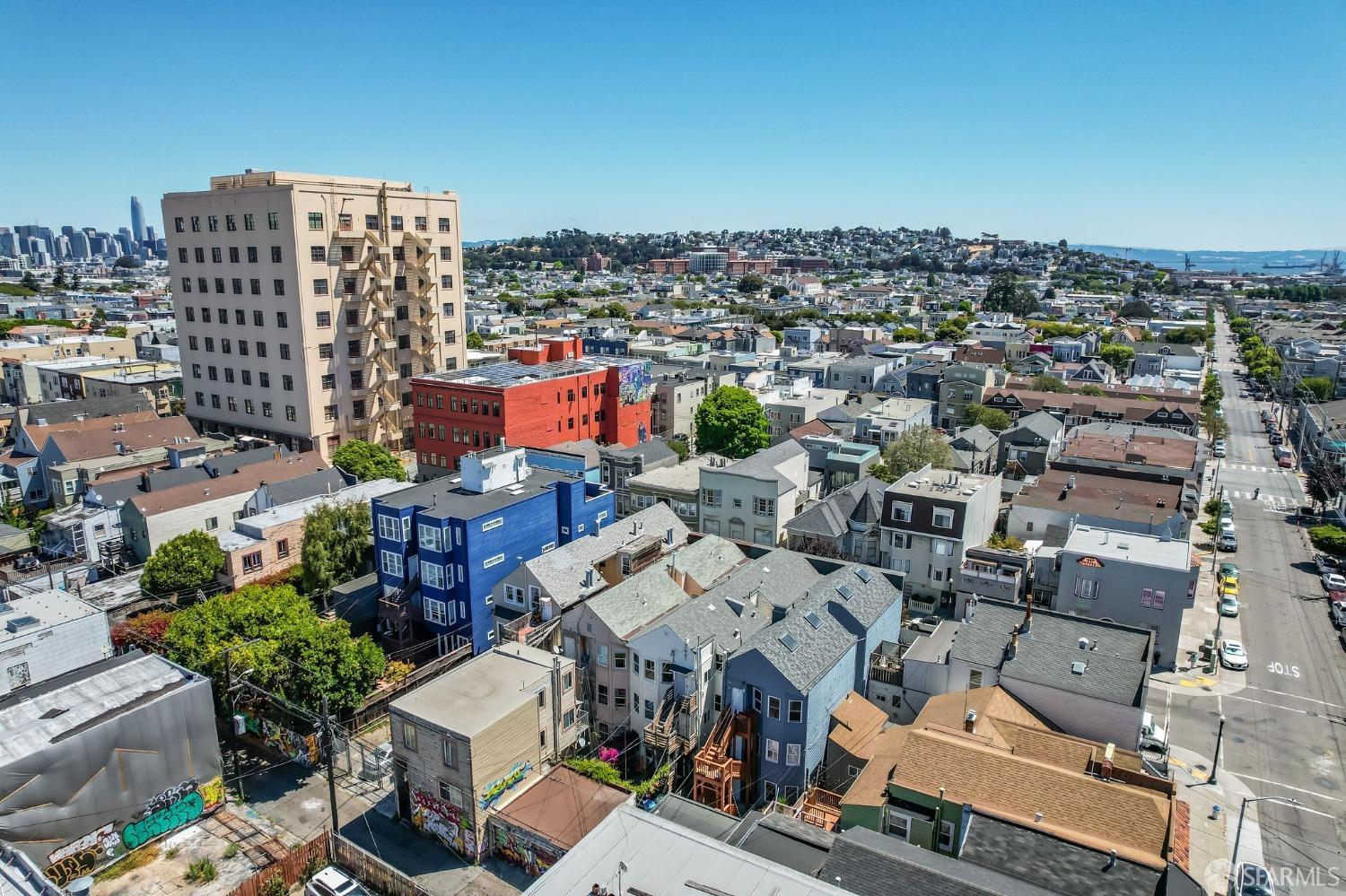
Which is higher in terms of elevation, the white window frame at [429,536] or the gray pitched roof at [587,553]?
the white window frame at [429,536]

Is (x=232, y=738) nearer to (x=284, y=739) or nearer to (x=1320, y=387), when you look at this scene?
(x=284, y=739)

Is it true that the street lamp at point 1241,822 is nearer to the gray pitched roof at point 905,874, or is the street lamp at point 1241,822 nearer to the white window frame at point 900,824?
the white window frame at point 900,824

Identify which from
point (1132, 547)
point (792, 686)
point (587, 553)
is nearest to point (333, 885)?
point (792, 686)

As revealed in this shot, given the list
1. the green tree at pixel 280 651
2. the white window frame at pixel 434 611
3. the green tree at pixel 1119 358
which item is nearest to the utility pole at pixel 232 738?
the green tree at pixel 280 651

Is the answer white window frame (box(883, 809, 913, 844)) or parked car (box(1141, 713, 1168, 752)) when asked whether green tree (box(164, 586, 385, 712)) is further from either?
parked car (box(1141, 713, 1168, 752))

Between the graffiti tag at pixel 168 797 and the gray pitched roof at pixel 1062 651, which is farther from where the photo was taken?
the gray pitched roof at pixel 1062 651

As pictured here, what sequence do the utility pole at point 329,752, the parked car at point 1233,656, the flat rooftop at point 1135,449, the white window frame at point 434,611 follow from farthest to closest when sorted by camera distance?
1. the flat rooftop at point 1135,449
2. the parked car at point 1233,656
3. the white window frame at point 434,611
4. the utility pole at point 329,752

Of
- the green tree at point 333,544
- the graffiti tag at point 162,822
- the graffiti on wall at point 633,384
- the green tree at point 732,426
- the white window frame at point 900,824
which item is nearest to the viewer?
the white window frame at point 900,824

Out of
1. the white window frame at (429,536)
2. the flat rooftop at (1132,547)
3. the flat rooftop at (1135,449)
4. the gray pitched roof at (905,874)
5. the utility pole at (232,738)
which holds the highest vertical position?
the white window frame at (429,536)
